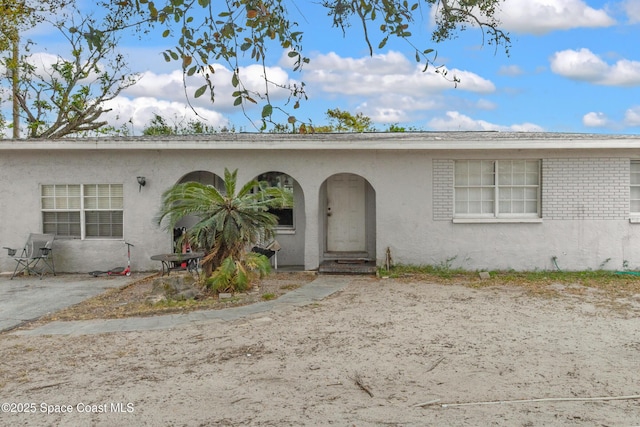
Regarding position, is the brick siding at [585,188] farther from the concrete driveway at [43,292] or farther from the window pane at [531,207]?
the concrete driveway at [43,292]

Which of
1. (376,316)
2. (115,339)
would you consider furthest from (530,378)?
(115,339)

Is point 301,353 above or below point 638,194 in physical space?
below

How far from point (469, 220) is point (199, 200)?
6330 millimetres

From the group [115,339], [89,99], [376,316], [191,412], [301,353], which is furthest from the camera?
[89,99]

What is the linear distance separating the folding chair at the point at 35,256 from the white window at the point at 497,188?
31.5ft

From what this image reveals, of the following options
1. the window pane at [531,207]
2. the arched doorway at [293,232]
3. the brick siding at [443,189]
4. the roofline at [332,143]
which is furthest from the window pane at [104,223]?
the window pane at [531,207]

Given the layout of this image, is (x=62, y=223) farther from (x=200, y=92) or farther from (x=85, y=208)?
(x=200, y=92)

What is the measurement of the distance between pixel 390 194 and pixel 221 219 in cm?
470

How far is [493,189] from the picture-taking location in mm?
12711

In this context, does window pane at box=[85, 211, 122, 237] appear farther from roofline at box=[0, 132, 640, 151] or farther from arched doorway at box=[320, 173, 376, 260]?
arched doorway at box=[320, 173, 376, 260]

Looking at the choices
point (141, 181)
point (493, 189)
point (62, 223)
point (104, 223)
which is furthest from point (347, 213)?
point (62, 223)

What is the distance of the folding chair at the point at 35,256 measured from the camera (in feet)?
41.0

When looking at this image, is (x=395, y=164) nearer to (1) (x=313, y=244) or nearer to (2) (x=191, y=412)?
(1) (x=313, y=244)

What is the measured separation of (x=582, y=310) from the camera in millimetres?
8484
